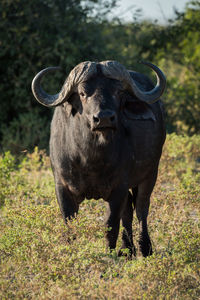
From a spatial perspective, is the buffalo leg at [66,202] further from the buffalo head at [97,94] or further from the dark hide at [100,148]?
the buffalo head at [97,94]

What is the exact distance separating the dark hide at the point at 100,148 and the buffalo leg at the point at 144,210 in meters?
0.23

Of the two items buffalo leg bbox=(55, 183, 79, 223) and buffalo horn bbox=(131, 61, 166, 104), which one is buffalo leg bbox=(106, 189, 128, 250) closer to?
buffalo leg bbox=(55, 183, 79, 223)

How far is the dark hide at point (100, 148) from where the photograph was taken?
4.03 meters

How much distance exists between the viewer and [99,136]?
13.4 feet

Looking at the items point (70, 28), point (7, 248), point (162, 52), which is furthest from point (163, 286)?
point (162, 52)

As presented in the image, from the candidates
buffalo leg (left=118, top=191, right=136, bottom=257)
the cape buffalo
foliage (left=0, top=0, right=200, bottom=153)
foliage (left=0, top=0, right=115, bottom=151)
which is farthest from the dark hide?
foliage (left=0, top=0, right=115, bottom=151)

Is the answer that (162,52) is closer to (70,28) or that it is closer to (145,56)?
(145,56)

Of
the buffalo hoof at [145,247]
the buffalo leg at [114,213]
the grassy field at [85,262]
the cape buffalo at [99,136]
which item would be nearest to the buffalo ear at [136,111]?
the cape buffalo at [99,136]

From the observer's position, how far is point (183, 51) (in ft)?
41.6

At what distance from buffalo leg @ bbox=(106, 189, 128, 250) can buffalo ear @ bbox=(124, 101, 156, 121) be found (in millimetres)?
597

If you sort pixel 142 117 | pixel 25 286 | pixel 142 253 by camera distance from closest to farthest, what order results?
pixel 25 286, pixel 142 117, pixel 142 253

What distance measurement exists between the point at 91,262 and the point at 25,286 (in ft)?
1.60

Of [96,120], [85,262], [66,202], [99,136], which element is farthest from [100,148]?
[85,262]

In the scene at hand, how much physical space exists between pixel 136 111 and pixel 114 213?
827 mm
